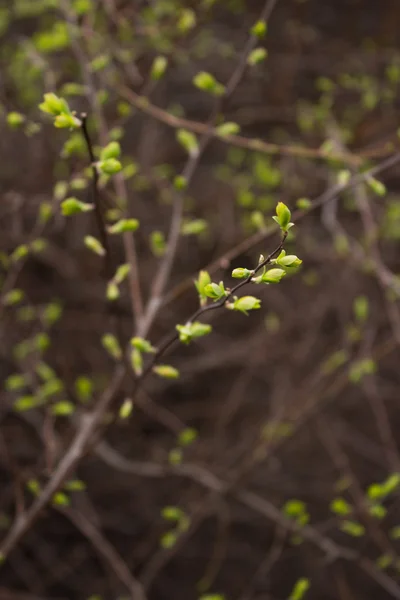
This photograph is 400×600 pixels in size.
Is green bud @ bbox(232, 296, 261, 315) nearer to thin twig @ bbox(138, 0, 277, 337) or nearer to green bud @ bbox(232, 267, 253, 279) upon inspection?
green bud @ bbox(232, 267, 253, 279)

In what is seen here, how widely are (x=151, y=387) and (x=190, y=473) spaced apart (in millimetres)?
957

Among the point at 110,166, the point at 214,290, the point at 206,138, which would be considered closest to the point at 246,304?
the point at 214,290

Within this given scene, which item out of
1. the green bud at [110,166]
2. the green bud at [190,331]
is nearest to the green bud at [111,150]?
the green bud at [110,166]

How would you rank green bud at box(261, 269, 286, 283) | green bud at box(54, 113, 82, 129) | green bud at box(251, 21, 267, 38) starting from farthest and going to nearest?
green bud at box(251, 21, 267, 38) → green bud at box(54, 113, 82, 129) → green bud at box(261, 269, 286, 283)

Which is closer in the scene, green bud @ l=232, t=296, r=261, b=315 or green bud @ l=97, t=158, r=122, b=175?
green bud @ l=232, t=296, r=261, b=315

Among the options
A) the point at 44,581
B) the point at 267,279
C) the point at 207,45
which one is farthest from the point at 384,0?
the point at 44,581

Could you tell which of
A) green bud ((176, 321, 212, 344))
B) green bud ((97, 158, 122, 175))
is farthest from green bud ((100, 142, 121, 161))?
green bud ((176, 321, 212, 344))

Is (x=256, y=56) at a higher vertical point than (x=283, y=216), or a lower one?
higher

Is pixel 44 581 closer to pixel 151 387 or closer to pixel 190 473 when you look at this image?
pixel 151 387

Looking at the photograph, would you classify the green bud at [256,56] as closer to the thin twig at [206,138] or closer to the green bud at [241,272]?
the thin twig at [206,138]

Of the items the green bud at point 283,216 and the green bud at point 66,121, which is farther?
the green bud at point 66,121

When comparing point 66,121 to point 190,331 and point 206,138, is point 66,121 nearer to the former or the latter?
point 190,331

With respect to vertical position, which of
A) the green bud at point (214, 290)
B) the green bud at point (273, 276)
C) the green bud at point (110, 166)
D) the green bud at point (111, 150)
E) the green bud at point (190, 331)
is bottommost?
the green bud at point (190, 331)

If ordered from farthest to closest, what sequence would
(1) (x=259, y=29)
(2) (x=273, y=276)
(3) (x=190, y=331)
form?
(1) (x=259, y=29)
(3) (x=190, y=331)
(2) (x=273, y=276)
